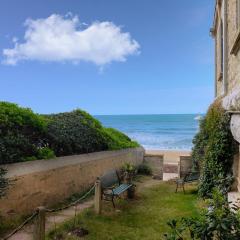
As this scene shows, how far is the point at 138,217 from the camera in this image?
30.6 feet

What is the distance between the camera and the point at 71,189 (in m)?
11.1

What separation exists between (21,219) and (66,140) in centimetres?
322

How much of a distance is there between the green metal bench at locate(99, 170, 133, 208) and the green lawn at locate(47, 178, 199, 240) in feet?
1.17

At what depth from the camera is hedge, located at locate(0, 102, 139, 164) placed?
350 inches

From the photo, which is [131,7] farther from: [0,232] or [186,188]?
[0,232]

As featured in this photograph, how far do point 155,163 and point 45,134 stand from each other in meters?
8.47

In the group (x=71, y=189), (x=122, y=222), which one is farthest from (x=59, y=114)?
(x=122, y=222)

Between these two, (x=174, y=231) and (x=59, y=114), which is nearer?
(x=174, y=231)

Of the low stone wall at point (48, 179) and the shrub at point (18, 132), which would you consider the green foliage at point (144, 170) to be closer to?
the low stone wall at point (48, 179)

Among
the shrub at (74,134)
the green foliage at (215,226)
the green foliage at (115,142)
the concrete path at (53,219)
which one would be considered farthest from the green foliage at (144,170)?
the green foliage at (215,226)

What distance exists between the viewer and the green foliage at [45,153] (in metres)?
9.77

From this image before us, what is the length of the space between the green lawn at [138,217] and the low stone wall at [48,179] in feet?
3.95

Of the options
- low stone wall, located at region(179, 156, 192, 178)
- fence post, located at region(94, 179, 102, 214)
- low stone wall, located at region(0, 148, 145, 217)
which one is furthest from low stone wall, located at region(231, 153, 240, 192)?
low stone wall, located at region(179, 156, 192, 178)

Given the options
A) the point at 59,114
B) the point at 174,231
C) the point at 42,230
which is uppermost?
the point at 59,114
